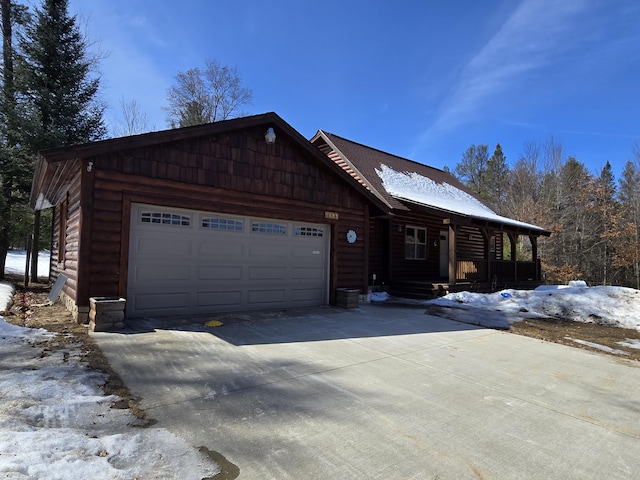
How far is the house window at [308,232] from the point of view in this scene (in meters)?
9.04

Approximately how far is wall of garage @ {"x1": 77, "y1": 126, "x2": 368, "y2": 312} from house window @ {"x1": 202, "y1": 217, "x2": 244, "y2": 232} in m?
0.24

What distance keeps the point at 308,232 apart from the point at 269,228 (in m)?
1.19

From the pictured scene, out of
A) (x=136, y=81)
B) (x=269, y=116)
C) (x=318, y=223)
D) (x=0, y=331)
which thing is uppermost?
(x=136, y=81)

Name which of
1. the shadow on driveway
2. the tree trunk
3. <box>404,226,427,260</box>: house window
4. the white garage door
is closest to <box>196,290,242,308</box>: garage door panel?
the white garage door

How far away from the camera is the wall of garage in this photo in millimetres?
6258

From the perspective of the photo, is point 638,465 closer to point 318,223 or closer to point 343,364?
point 343,364

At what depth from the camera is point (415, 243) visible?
48.1 ft

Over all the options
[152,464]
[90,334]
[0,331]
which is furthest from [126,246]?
[152,464]

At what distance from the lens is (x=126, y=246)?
6445 millimetres

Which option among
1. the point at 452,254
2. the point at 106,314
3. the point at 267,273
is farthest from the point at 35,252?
the point at 452,254

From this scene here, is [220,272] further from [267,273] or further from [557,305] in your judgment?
[557,305]

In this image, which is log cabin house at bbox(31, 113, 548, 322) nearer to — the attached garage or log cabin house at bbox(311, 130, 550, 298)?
the attached garage

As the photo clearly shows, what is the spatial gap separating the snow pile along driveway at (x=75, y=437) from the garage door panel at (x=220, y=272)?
3598 mm

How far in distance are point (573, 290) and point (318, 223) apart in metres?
8.06
